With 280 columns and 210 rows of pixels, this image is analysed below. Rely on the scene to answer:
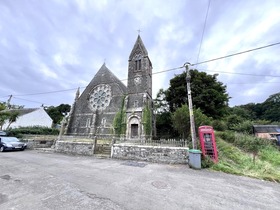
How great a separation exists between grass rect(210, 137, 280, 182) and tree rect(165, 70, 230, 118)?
31.1 ft

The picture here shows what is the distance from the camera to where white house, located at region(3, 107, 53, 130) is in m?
26.2

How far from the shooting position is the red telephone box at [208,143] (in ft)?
25.5

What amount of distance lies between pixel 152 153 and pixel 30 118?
29529 mm

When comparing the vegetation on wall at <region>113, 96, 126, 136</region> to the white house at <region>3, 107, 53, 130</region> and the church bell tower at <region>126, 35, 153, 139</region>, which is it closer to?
the church bell tower at <region>126, 35, 153, 139</region>

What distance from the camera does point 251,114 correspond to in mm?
46938

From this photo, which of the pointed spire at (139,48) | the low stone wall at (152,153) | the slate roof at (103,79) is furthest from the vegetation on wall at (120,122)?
the pointed spire at (139,48)

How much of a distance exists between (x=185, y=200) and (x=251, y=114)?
5709 centimetres

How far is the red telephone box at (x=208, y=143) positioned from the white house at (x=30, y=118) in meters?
30.5

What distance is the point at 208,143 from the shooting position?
317 inches

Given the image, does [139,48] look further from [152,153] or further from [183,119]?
[152,153]

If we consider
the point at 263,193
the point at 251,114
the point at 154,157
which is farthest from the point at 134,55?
the point at 251,114

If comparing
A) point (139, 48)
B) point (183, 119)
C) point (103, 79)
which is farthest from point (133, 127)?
point (139, 48)

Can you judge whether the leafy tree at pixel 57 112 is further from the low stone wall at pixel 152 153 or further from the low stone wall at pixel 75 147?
the low stone wall at pixel 152 153

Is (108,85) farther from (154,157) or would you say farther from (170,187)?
(170,187)
